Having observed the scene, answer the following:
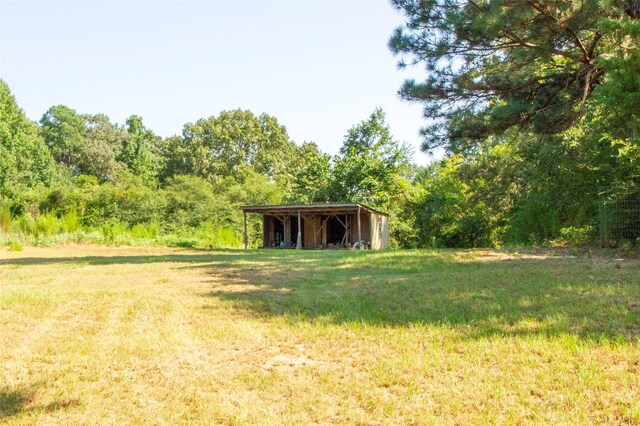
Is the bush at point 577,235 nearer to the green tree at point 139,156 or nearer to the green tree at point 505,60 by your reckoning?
the green tree at point 505,60

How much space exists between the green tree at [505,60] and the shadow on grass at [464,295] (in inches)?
147

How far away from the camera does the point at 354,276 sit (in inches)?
306

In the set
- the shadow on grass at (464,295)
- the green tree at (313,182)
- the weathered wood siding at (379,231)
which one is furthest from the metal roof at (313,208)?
the shadow on grass at (464,295)

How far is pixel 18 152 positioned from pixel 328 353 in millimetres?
39620

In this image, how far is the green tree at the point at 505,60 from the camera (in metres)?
8.86

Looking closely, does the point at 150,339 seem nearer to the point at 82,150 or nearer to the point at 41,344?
the point at 41,344

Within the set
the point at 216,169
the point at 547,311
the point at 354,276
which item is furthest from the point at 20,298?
the point at 216,169

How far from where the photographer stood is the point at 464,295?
5.58 m

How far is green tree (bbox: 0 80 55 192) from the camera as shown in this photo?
109ft

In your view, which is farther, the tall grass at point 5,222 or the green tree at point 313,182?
the green tree at point 313,182

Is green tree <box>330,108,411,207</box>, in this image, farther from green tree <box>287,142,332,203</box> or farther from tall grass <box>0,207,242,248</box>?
tall grass <box>0,207,242,248</box>

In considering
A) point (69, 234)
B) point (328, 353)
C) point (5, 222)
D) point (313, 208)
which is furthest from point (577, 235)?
point (5, 222)

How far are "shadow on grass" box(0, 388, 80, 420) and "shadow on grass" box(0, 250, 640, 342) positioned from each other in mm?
2206

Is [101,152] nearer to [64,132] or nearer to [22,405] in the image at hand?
[64,132]
